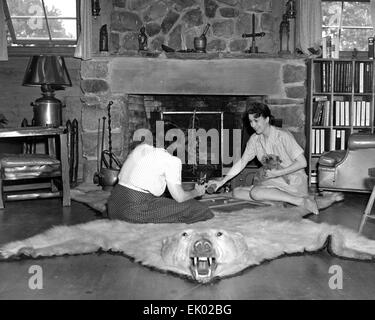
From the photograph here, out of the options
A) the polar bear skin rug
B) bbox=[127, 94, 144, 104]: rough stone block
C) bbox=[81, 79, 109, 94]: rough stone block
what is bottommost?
the polar bear skin rug

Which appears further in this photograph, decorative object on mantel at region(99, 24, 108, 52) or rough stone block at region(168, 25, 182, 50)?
rough stone block at region(168, 25, 182, 50)

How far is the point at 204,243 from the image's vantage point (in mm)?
2217

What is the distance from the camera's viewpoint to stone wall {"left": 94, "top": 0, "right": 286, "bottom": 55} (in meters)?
5.53

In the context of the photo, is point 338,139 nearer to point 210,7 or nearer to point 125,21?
point 210,7

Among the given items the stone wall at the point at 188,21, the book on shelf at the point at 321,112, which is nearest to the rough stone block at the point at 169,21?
the stone wall at the point at 188,21

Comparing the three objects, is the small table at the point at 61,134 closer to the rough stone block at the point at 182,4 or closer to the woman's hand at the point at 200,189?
the woman's hand at the point at 200,189

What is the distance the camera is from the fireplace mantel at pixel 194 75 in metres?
5.25

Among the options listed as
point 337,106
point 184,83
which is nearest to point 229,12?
point 184,83

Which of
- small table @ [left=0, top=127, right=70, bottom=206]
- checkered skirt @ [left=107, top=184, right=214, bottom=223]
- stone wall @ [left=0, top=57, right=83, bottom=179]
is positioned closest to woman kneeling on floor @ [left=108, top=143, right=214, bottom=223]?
checkered skirt @ [left=107, top=184, right=214, bottom=223]

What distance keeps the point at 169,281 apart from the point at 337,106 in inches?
150

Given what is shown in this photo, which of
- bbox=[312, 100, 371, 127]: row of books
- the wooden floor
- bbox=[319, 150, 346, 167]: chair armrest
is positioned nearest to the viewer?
the wooden floor

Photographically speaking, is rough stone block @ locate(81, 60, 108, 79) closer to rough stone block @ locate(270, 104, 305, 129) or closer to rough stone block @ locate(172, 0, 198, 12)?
rough stone block @ locate(172, 0, 198, 12)

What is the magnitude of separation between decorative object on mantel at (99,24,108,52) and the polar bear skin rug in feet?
8.72

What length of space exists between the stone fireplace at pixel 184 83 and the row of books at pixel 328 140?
0.50 ft
